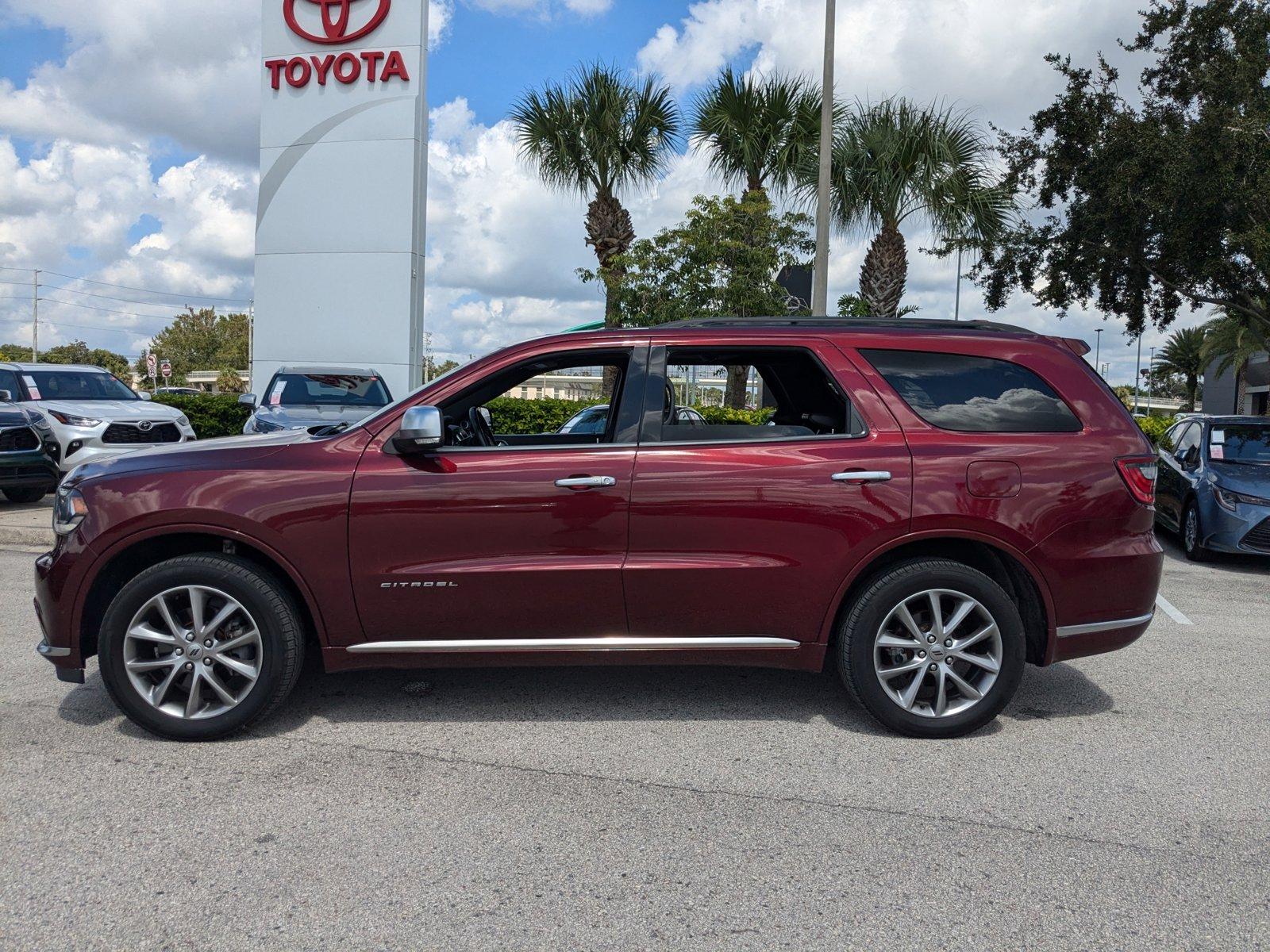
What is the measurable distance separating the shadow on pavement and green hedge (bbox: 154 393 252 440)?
649 inches

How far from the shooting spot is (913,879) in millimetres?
3141

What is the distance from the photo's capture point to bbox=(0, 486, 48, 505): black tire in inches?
439

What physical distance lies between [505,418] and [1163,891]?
61.7ft

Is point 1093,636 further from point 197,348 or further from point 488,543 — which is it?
point 197,348

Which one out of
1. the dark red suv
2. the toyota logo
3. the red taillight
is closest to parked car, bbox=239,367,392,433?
the dark red suv

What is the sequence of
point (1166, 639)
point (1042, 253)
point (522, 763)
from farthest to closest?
point (1042, 253) → point (1166, 639) → point (522, 763)

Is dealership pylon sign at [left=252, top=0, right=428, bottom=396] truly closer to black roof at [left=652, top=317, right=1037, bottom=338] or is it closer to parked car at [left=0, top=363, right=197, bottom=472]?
parked car at [left=0, top=363, right=197, bottom=472]

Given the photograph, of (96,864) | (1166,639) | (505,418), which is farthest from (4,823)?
(505,418)

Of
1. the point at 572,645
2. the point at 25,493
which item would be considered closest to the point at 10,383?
the point at 25,493

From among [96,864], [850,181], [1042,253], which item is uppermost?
[850,181]

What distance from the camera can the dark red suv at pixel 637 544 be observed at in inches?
165

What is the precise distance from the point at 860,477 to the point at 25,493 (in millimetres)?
10856

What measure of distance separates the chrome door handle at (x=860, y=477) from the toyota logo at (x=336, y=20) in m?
18.1

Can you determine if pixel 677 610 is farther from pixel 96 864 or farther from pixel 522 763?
pixel 96 864
